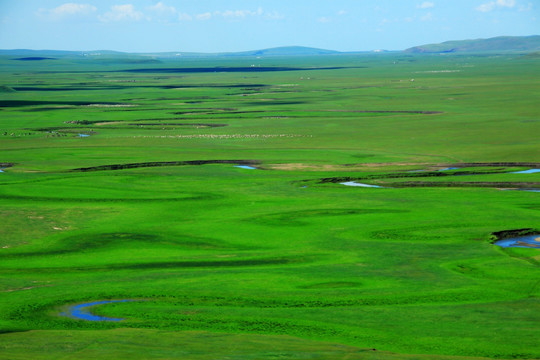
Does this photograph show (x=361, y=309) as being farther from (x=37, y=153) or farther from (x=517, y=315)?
(x=37, y=153)

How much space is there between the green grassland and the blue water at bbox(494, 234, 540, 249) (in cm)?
112

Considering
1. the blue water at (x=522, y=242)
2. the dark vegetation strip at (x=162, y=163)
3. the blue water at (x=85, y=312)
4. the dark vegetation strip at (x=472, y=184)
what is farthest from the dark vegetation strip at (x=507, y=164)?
the blue water at (x=85, y=312)

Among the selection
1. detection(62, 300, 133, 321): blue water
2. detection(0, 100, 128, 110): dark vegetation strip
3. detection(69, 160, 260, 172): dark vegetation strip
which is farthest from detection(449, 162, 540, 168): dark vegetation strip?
detection(0, 100, 128, 110): dark vegetation strip

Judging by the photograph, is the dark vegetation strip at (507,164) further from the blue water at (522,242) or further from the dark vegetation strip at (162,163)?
the blue water at (522,242)

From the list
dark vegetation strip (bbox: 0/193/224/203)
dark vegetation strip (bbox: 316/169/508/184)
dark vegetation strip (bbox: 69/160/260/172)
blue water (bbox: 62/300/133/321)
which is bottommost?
dark vegetation strip (bbox: 69/160/260/172)

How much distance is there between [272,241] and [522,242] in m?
12.0

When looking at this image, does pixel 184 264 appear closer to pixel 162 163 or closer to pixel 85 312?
pixel 85 312

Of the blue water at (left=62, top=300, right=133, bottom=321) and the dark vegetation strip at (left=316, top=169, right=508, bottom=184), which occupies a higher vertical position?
the blue water at (left=62, top=300, right=133, bottom=321)

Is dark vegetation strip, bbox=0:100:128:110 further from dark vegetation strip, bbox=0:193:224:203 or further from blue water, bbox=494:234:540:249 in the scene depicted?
blue water, bbox=494:234:540:249

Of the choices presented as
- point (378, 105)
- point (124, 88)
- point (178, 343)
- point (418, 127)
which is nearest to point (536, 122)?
point (418, 127)

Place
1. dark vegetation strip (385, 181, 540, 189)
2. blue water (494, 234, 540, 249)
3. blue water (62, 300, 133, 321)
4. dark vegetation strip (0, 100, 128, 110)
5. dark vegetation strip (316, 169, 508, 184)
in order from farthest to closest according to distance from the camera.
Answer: dark vegetation strip (0, 100, 128, 110)
dark vegetation strip (316, 169, 508, 184)
dark vegetation strip (385, 181, 540, 189)
blue water (494, 234, 540, 249)
blue water (62, 300, 133, 321)

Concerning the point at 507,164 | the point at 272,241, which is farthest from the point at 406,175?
the point at 272,241

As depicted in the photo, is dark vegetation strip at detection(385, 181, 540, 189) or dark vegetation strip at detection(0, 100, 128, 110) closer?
dark vegetation strip at detection(385, 181, 540, 189)

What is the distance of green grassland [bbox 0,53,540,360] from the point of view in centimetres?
2708
